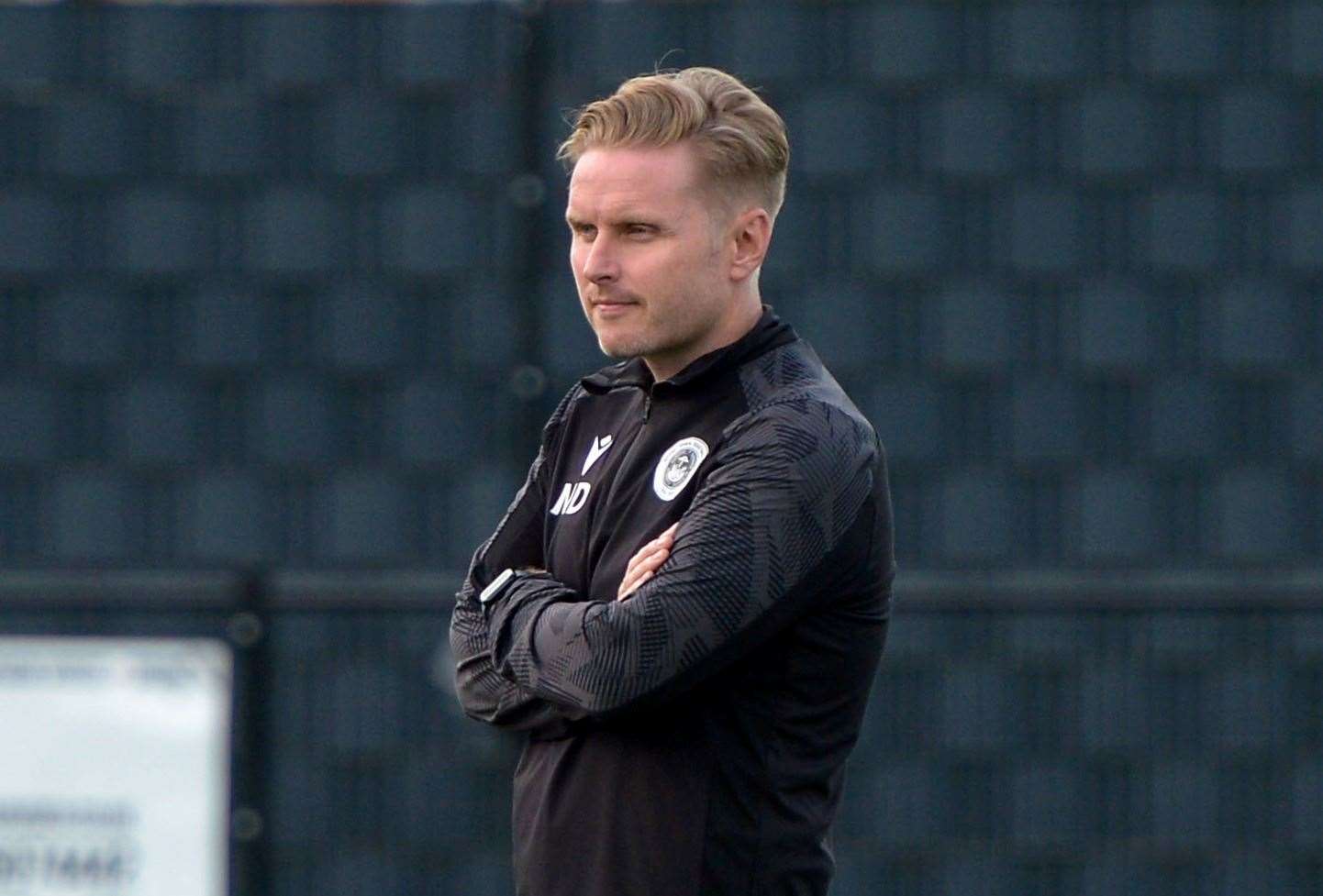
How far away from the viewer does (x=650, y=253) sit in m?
2.79

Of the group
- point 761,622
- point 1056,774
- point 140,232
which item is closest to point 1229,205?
point 1056,774

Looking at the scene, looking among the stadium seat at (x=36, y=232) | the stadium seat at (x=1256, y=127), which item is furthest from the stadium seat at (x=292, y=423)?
the stadium seat at (x=1256, y=127)

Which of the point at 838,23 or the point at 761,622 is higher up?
the point at 838,23

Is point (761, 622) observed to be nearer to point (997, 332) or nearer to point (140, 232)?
point (997, 332)

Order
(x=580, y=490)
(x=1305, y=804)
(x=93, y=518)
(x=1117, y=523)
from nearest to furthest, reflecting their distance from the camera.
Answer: (x=580, y=490) → (x=1305, y=804) → (x=1117, y=523) → (x=93, y=518)

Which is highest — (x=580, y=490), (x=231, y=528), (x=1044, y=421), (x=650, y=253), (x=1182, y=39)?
(x=1182, y=39)

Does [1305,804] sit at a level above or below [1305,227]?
below

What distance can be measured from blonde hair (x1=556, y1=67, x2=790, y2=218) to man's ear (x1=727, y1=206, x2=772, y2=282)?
0.02m

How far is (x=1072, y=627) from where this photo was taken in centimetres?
627

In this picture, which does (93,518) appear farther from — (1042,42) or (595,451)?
(595,451)

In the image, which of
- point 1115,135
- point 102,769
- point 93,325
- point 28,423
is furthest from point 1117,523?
point 28,423

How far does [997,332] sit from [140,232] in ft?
7.61

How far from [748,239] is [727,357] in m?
0.14

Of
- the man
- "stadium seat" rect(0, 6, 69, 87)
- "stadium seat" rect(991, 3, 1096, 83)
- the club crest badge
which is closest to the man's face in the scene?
the man
